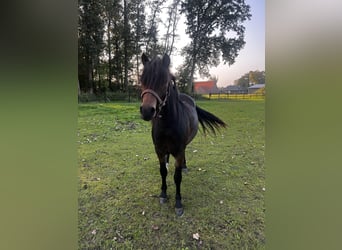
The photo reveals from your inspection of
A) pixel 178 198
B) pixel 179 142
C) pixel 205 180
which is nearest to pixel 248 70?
pixel 179 142

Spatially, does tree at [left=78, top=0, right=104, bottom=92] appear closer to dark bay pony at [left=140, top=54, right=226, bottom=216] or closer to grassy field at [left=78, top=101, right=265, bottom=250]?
grassy field at [left=78, top=101, right=265, bottom=250]

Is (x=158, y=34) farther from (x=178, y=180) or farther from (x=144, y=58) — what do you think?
(x=178, y=180)

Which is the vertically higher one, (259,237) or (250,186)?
(250,186)

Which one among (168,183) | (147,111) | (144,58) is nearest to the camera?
(147,111)

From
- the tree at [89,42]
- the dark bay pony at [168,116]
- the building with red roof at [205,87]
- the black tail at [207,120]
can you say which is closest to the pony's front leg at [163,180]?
the dark bay pony at [168,116]

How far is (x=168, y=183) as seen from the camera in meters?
1.18

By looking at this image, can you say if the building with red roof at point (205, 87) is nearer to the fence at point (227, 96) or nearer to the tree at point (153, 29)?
the fence at point (227, 96)

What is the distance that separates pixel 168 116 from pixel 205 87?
23 cm

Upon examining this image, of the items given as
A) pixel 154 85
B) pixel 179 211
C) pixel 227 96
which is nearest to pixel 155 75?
pixel 154 85

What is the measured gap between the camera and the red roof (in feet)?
3.71
